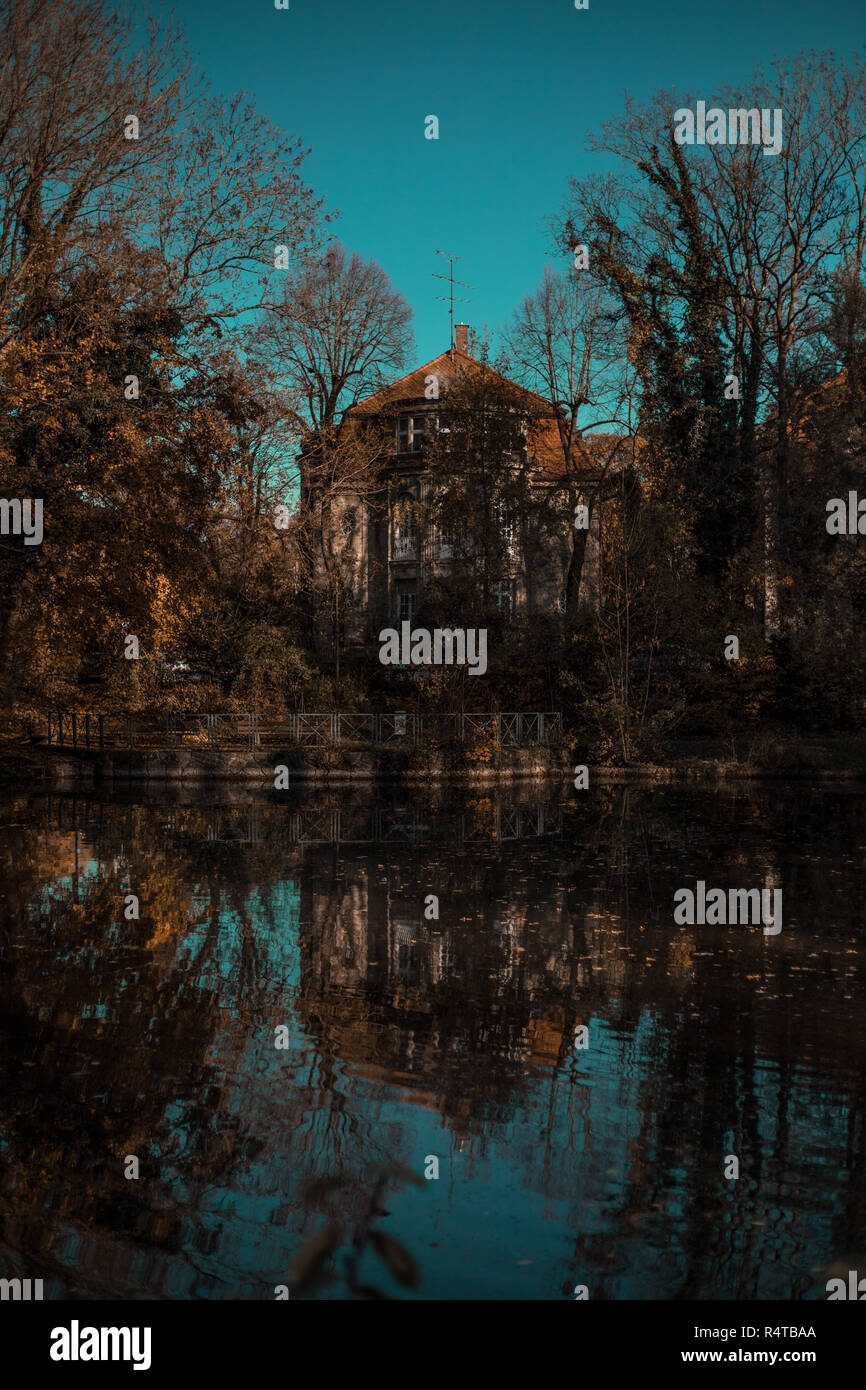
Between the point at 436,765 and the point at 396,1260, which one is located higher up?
the point at 396,1260

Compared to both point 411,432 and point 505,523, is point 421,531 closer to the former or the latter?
point 505,523

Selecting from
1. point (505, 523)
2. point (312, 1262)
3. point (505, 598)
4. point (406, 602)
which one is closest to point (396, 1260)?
point (312, 1262)

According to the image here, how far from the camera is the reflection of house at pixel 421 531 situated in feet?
118

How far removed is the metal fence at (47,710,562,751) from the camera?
2872 cm

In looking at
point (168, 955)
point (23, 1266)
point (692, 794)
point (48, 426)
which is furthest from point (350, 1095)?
point (692, 794)

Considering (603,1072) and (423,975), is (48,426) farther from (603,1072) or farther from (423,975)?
(603,1072)

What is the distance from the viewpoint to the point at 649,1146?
5.31 metres

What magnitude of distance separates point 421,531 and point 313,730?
30.0ft

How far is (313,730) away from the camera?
1174 inches

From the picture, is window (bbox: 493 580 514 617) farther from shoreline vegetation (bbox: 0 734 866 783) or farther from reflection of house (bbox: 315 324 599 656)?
shoreline vegetation (bbox: 0 734 866 783)

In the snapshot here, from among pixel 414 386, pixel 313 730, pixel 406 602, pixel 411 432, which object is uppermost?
pixel 414 386

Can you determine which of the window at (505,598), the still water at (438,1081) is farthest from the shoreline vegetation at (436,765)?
the still water at (438,1081)

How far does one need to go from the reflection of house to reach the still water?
73.0 ft

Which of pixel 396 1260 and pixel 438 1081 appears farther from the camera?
pixel 438 1081
